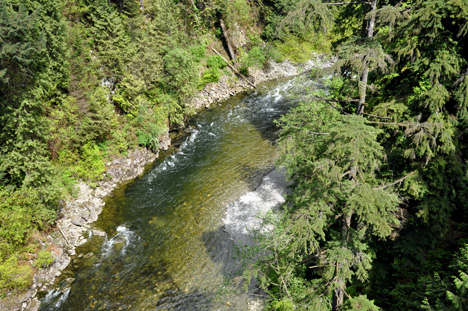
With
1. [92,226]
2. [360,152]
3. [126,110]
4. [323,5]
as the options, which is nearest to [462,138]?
[360,152]

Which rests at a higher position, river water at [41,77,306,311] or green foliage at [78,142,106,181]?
green foliage at [78,142,106,181]

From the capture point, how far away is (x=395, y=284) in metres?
8.95

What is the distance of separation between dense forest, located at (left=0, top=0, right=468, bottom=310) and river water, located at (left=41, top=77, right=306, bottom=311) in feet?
7.09

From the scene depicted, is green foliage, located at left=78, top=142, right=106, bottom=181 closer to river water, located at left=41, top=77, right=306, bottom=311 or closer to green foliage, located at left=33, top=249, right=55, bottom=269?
river water, located at left=41, top=77, right=306, bottom=311

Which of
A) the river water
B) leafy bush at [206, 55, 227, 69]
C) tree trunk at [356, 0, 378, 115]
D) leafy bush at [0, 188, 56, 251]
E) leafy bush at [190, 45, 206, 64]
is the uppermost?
leafy bush at [190, 45, 206, 64]

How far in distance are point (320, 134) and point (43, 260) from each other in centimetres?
1405

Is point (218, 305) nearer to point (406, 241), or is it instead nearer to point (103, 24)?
point (406, 241)

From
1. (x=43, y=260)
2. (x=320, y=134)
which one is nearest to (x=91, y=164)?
(x=43, y=260)

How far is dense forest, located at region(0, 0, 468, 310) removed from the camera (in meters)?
6.39

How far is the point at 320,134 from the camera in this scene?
7.30 m

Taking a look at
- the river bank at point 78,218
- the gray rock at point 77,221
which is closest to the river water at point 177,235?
the river bank at point 78,218

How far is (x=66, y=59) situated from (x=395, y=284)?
2133 centimetres

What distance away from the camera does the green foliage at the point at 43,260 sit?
12023 millimetres

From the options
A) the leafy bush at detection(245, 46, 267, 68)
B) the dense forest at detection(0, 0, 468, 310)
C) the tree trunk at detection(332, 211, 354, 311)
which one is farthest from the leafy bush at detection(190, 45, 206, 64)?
the tree trunk at detection(332, 211, 354, 311)
